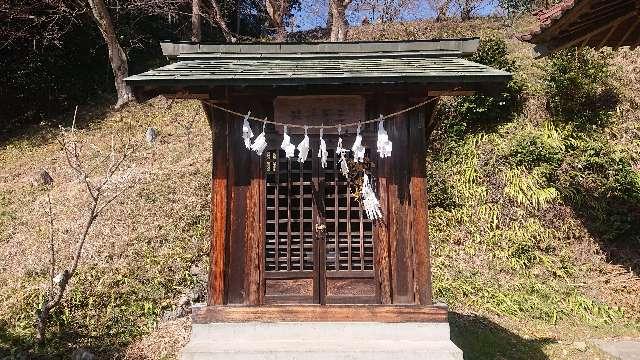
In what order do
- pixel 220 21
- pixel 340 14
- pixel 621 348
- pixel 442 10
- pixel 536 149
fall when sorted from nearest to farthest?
pixel 621 348 < pixel 536 149 < pixel 340 14 < pixel 220 21 < pixel 442 10

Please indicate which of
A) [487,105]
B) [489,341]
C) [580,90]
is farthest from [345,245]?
[580,90]

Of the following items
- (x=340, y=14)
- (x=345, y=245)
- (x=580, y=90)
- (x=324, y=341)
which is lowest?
(x=324, y=341)

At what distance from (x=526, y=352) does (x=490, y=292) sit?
2246 mm

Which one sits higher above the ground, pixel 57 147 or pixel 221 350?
pixel 57 147

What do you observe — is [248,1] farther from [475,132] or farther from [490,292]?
[490,292]

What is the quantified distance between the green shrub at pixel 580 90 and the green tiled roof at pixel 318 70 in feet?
25.1

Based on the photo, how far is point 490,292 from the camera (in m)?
9.91

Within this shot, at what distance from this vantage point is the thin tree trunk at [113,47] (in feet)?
59.0

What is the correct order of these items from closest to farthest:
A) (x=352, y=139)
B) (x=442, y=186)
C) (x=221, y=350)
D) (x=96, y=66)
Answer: (x=221, y=350)
(x=352, y=139)
(x=442, y=186)
(x=96, y=66)

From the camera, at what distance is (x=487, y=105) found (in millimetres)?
13477

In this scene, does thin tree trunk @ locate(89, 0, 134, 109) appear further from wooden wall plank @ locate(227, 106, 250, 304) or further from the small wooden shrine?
the small wooden shrine

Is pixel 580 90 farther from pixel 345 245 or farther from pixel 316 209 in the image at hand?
pixel 316 209

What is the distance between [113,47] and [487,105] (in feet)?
44.8

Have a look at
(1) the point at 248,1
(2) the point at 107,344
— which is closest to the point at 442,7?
(1) the point at 248,1
